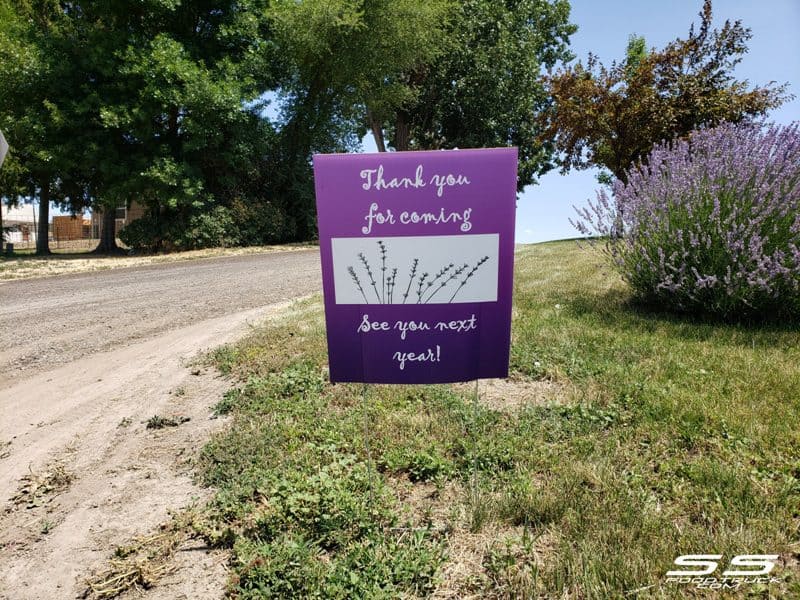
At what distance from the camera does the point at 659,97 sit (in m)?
19.1

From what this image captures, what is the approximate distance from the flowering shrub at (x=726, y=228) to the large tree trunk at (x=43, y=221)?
26280mm

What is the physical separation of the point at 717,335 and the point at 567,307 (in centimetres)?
171

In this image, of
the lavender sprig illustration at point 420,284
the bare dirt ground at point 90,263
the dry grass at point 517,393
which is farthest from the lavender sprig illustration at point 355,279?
the bare dirt ground at point 90,263

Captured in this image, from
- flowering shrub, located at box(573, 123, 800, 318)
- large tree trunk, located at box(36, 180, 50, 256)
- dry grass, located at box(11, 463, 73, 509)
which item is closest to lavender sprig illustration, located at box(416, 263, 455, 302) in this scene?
dry grass, located at box(11, 463, 73, 509)

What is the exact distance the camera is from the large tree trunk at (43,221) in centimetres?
2317

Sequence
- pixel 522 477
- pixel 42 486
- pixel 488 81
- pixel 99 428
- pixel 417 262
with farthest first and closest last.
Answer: pixel 488 81
pixel 99 428
pixel 42 486
pixel 522 477
pixel 417 262

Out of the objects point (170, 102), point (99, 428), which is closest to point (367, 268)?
point (99, 428)

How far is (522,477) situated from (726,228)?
4052mm

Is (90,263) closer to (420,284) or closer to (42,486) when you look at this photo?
(42,486)

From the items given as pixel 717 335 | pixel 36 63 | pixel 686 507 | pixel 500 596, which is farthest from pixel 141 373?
pixel 36 63

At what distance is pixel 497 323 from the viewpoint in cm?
251

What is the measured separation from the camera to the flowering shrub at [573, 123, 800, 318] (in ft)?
16.0

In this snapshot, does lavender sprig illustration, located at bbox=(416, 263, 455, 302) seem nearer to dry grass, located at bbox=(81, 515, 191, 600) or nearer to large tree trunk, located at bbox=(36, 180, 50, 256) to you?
dry grass, located at bbox=(81, 515, 191, 600)

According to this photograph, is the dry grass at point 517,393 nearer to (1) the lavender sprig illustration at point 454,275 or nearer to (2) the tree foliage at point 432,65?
(1) the lavender sprig illustration at point 454,275
